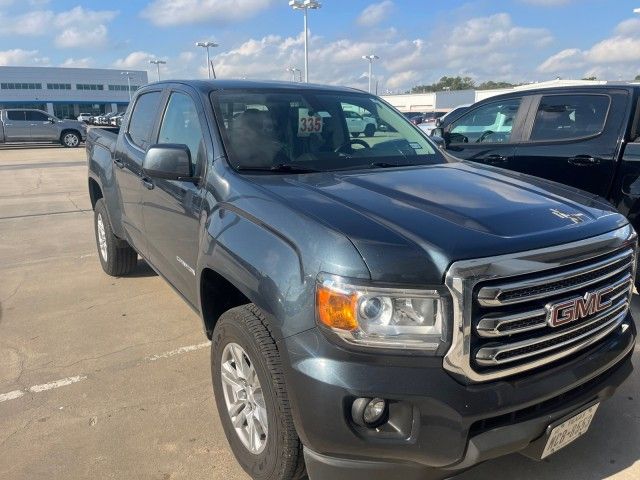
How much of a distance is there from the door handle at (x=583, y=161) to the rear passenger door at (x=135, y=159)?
12.0ft

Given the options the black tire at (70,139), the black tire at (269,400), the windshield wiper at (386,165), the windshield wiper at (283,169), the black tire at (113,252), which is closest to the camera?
the black tire at (269,400)

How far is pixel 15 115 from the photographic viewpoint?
24453mm

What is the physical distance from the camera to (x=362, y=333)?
196 cm

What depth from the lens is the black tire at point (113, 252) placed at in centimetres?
537

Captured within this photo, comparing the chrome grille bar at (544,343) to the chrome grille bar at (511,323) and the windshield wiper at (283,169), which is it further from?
the windshield wiper at (283,169)

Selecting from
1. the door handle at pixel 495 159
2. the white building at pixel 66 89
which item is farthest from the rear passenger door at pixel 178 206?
the white building at pixel 66 89

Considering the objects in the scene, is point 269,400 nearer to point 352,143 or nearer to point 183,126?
point 352,143

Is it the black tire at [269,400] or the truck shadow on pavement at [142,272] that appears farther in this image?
the truck shadow on pavement at [142,272]

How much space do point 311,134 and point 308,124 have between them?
91mm

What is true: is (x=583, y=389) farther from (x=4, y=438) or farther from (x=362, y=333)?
(x=4, y=438)

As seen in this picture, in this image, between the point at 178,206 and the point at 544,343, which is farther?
the point at 178,206

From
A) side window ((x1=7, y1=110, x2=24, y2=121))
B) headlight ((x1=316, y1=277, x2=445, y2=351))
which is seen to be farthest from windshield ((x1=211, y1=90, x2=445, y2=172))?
side window ((x1=7, y1=110, x2=24, y2=121))

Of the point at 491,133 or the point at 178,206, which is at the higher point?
the point at 491,133

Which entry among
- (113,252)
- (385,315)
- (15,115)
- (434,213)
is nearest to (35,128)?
(15,115)
